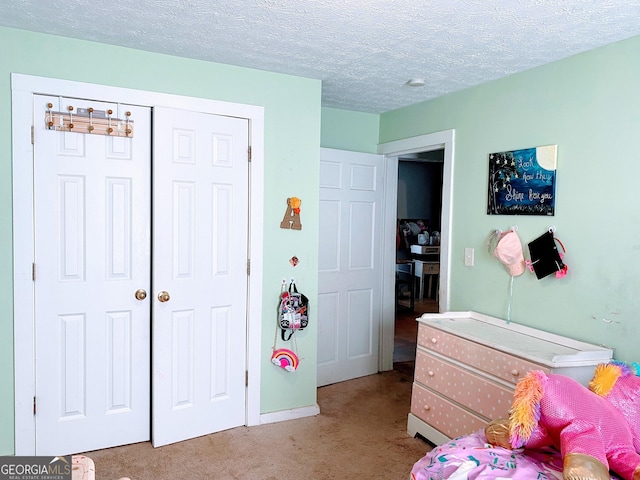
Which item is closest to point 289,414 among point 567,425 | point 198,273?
point 198,273

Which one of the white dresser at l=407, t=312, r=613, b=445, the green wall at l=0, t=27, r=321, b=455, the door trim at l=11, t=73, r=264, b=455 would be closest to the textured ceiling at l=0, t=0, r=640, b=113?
the green wall at l=0, t=27, r=321, b=455

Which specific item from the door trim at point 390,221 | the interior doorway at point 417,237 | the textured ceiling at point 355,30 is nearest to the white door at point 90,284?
the textured ceiling at point 355,30

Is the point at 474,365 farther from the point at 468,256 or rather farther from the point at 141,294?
the point at 141,294

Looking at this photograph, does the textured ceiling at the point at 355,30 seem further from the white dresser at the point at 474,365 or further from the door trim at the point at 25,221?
the white dresser at the point at 474,365

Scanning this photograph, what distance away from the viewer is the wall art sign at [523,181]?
8.86 ft

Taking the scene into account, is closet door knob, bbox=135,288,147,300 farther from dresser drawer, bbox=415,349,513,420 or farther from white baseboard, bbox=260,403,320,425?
dresser drawer, bbox=415,349,513,420

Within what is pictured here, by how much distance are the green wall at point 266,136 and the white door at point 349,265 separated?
0.57 meters

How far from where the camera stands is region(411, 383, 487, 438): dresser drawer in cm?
268

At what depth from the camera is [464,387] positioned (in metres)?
2.72

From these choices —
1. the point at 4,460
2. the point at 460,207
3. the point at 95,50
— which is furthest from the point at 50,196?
the point at 460,207

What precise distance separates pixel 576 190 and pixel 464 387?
4.18 ft

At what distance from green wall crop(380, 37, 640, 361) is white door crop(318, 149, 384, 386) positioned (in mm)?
1058

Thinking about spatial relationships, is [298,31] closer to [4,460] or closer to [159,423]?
[4,460]

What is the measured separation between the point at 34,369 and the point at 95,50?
5.94 feet
